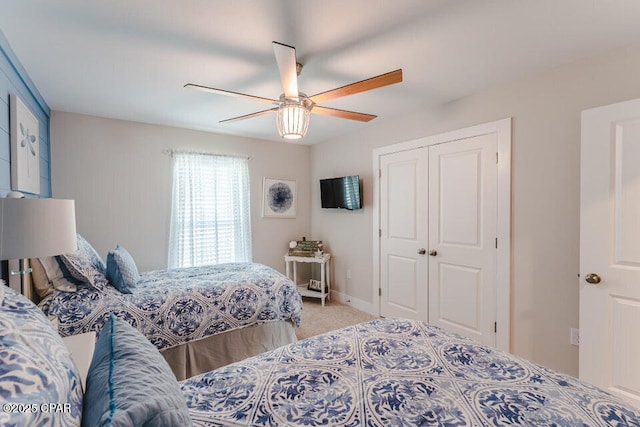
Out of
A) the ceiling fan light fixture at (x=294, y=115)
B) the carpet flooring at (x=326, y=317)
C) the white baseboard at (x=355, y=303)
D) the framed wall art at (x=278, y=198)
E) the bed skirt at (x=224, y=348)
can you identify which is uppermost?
the ceiling fan light fixture at (x=294, y=115)

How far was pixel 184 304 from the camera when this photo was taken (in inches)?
90.3

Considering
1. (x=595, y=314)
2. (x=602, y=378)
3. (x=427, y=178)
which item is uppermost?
(x=427, y=178)

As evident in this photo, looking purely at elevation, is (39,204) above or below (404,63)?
below

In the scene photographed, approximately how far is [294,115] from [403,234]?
2.00 m

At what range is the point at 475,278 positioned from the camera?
9.02 ft

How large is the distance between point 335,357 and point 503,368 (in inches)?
27.4

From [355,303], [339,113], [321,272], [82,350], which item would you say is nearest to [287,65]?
[339,113]

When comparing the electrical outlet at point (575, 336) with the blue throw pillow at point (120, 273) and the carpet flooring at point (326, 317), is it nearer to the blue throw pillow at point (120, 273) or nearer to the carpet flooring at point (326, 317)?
the carpet flooring at point (326, 317)

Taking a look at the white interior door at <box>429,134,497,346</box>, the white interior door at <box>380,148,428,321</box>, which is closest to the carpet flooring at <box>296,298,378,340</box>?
the white interior door at <box>380,148,428,321</box>

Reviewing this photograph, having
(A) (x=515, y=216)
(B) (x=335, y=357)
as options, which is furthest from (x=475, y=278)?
(B) (x=335, y=357)

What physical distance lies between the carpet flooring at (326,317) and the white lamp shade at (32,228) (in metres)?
2.29

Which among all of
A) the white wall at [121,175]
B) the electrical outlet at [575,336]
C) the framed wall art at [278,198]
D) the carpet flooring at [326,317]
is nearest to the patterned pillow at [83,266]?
the white wall at [121,175]

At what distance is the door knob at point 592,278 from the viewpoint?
73.2 inches

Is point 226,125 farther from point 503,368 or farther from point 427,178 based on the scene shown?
point 503,368
